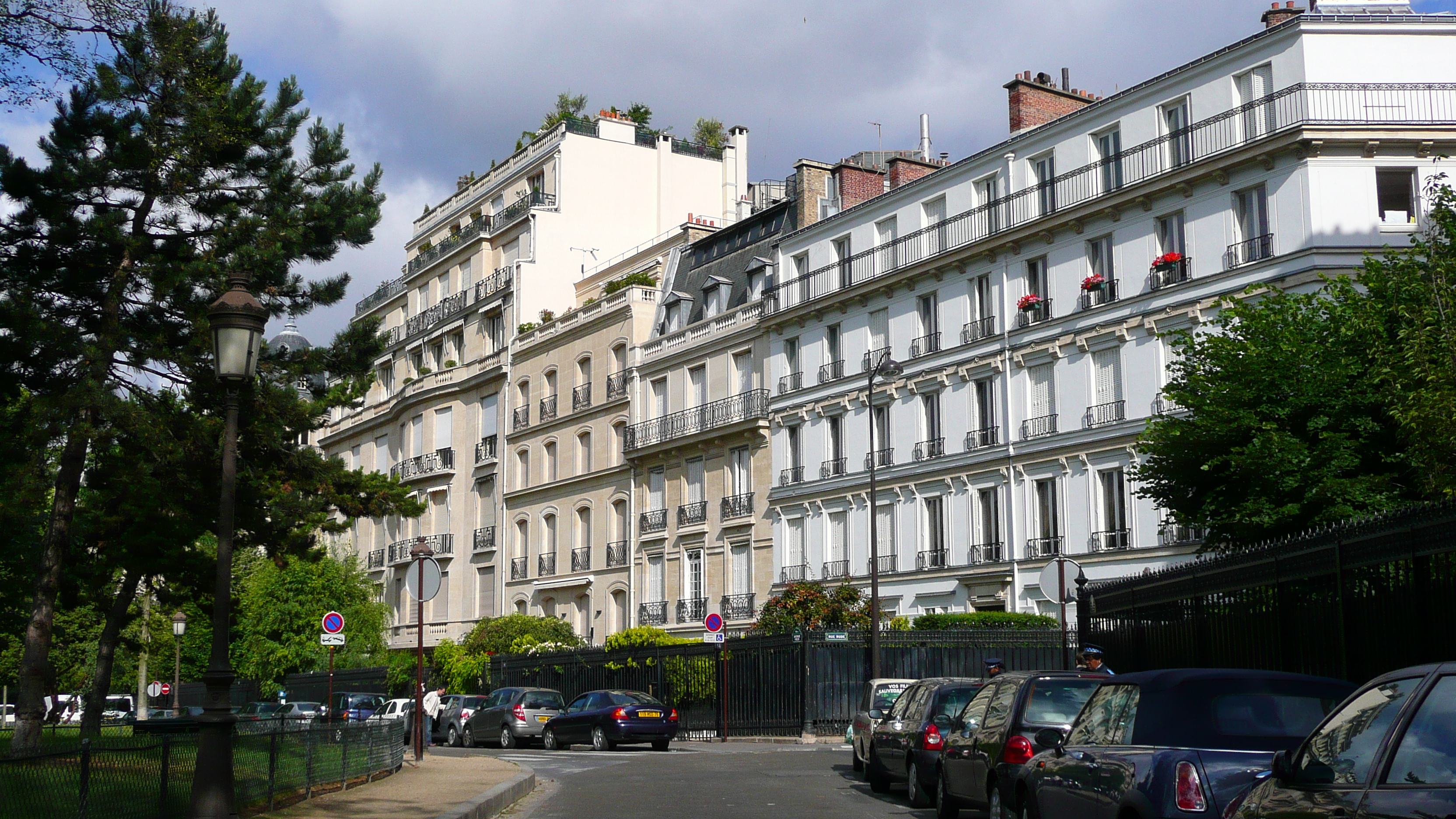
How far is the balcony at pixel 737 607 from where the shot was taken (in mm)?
45156

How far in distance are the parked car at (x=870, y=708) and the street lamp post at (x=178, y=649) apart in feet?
Result: 77.6

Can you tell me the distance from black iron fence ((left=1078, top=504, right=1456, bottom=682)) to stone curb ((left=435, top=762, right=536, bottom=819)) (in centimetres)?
885

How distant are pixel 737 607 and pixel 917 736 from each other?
29.3 m

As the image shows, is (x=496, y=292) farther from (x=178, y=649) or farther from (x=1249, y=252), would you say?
(x=1249, y=252)

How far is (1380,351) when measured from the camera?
2022cm

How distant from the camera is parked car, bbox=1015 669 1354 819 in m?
7.80

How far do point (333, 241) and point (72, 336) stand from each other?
4771 mm

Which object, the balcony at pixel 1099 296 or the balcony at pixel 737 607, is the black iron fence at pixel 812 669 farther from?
the balcony at pixel 1099 296

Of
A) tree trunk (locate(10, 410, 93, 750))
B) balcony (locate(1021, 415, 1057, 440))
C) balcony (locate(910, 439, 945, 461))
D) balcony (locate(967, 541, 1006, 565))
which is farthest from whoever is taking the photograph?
balcony (locate(910, 439, 945, 461))

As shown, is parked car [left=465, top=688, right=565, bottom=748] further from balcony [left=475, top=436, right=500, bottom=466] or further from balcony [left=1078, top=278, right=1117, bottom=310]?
balcony [left=475, top=436, right=500, bottom=466]

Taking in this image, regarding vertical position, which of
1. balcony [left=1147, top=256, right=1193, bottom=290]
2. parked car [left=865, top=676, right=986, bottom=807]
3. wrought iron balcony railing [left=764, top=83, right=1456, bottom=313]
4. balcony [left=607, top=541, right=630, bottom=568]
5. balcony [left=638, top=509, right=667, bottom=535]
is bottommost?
parked car [left=865, top=676, right=986, bottom=807]

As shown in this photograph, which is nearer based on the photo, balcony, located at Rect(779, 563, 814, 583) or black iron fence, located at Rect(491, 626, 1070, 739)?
black iron fence, located at Rect(491, 626, 1070, 739)

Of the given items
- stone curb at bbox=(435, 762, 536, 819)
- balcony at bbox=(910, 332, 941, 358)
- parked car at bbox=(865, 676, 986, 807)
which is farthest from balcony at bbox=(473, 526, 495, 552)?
parked car at bbox=(865, 676, 986, 807)

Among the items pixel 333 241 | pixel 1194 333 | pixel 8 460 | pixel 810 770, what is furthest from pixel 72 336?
pixel 1194 333
